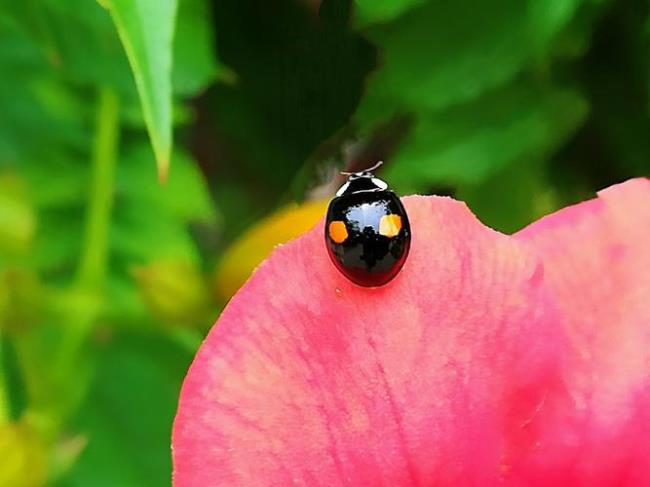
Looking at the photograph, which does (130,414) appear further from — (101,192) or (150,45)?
(150,45)

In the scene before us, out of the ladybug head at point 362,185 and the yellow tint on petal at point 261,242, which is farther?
the yellow tint on petal at point 261,242

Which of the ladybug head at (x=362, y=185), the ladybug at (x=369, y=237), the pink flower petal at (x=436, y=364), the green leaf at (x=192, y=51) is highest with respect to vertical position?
the green leaf at (x=192, y=51)

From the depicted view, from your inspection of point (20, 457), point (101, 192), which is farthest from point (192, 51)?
point (20, 457)

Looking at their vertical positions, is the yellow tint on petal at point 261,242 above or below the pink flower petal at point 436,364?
above

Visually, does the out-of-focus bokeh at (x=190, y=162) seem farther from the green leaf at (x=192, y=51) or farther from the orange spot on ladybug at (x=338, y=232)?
the orange spot on ladybug at (x=338, y=232)

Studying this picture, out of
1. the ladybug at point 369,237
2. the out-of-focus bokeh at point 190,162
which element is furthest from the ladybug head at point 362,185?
the out-of-focus bokeh at point 190,162

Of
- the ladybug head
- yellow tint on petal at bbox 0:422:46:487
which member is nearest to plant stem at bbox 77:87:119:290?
yellow tint on petal at bbox 0:422:46:487

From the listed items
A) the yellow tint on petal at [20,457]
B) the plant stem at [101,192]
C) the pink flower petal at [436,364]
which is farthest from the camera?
the plant stem at [101,192]
